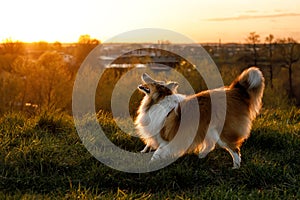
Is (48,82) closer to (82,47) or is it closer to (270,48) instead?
(82,47)

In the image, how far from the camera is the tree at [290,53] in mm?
36062

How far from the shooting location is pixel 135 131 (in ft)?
19.5

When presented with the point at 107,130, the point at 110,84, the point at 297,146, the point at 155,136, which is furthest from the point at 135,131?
the point at 110,84

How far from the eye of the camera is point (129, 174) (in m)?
4.54

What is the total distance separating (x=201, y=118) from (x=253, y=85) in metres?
0.90

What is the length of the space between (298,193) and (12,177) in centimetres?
329

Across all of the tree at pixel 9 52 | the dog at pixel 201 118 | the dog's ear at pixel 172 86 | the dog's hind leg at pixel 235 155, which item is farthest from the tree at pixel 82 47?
the dog's hind leg at pixel 235 155

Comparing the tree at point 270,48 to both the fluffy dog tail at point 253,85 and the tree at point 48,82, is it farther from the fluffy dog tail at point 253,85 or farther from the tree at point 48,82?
the fluffy dog tail at point 253,85

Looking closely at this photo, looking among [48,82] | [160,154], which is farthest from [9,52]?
[160,154]

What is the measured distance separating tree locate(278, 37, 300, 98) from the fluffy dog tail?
109 ft

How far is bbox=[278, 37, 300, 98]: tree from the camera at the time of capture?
36062 millimetres

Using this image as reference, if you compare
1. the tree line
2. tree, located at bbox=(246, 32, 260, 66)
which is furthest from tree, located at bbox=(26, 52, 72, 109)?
tree, located at bbox=(246, 32, 260, 66)

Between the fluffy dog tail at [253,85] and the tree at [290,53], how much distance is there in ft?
109

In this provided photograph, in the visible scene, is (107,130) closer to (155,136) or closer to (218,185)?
(155,136)
